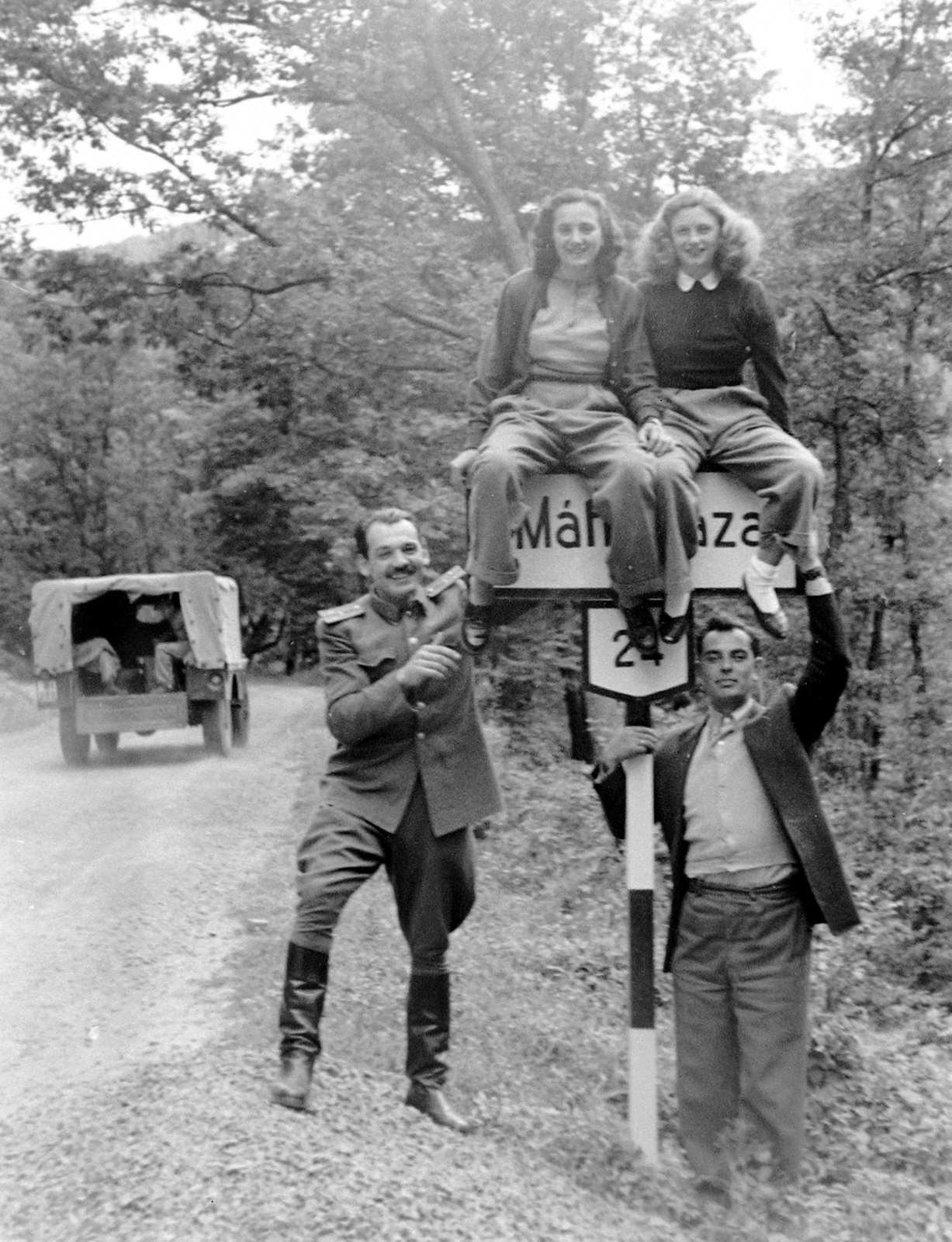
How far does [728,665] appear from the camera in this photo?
520cm

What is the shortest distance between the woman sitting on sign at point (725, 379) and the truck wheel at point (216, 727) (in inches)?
537

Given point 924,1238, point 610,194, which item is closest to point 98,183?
point 610,194

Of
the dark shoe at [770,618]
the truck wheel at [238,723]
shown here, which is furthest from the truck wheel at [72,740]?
the dark shoe at [770,618]

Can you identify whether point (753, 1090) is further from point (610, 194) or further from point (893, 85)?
point (610, 194)

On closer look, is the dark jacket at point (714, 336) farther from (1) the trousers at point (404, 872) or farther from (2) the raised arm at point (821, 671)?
(1) the trousers at point (404, 872)

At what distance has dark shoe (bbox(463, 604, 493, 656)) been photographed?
4.82 meters

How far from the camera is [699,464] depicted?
16.3ft

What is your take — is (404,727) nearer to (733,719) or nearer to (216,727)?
(733,719)

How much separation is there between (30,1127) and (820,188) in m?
11.8

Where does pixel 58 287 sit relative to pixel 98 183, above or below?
below

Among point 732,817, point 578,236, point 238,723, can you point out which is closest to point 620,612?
point 732,817

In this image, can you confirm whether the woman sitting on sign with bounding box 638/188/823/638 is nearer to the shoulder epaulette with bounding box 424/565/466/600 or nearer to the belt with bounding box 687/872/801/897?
the shoulder epaulette with bounding box 424/565/466/600

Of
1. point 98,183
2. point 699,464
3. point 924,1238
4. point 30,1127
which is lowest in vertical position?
point 924,1238

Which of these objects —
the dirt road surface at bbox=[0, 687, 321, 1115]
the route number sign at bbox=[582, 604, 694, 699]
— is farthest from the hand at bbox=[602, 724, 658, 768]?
the dirt road surface at bbox=[0, 687, 321, 1115]
